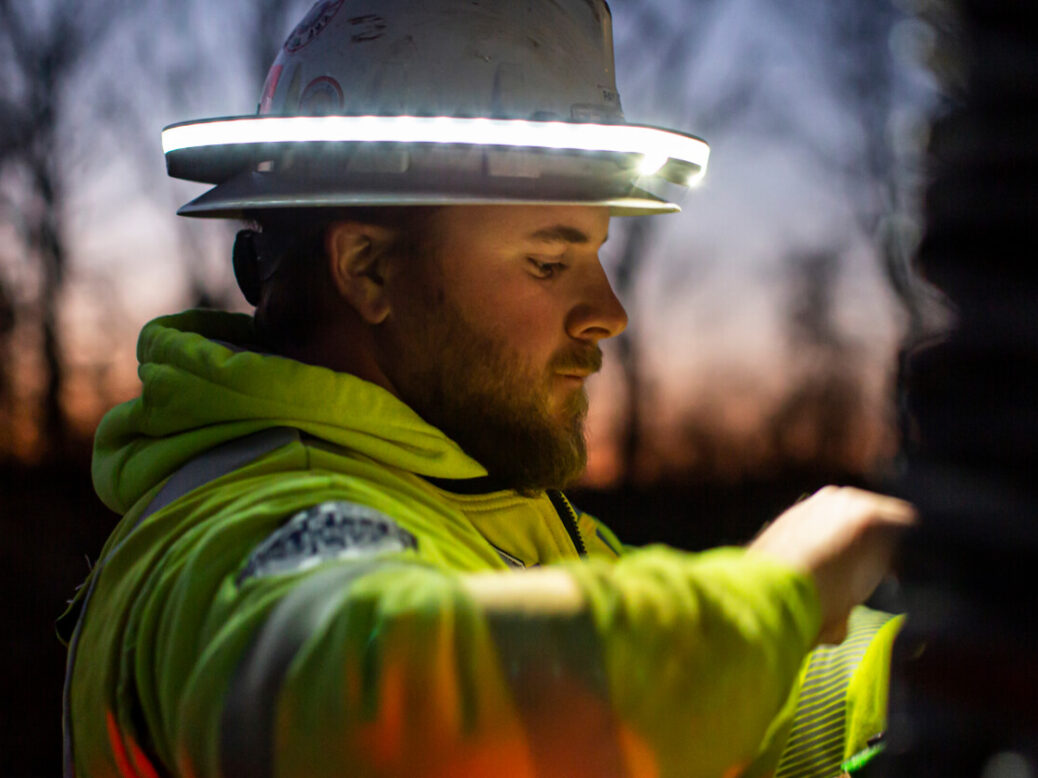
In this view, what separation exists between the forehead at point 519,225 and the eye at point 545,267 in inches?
1.3

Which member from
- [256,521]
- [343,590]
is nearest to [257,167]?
[256,521]

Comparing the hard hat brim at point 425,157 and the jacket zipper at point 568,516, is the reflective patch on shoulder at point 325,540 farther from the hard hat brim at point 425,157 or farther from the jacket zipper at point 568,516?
the jacket zipper at point 568,516

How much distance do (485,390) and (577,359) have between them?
0.20 m

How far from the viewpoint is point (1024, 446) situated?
51 cm

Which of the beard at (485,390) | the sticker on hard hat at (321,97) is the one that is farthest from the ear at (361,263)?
the sticker on hard hat at (321,97)

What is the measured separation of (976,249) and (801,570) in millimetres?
619

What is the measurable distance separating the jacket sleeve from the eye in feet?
3.25

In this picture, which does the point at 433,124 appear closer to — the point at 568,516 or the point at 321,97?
the point at 321,97

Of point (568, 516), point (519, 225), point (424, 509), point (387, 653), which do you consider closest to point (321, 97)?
point (519, 225)

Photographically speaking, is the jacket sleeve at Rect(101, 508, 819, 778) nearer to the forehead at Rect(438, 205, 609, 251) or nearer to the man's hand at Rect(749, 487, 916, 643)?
the man's hand at Rect(749, 487, 916, 643)

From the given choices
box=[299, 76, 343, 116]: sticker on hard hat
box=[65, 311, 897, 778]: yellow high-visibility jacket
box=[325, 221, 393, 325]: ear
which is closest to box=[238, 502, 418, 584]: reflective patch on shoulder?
box=[65, 311, 897, 778]: yellow high-visibility jacket

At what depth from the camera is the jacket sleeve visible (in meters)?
0.93

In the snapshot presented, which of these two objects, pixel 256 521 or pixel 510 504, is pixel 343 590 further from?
pixel 510 504

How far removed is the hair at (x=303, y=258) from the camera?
2020 millimetres
